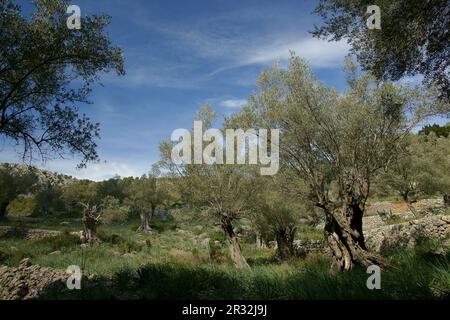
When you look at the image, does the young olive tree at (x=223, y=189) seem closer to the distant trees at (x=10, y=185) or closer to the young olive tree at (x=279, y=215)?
the young olive tree at (x=279, y=215)

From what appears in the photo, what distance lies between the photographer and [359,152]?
14977 millimetres

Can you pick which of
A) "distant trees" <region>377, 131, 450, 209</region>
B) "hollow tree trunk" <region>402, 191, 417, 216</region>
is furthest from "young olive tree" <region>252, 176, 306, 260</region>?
"distant trees" <region>377, 131, 450, 209</region>

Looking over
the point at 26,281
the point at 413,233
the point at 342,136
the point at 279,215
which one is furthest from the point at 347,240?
the point at 279,215

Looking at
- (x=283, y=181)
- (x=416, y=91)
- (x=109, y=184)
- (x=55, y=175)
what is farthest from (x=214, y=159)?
(x=55, y=175)

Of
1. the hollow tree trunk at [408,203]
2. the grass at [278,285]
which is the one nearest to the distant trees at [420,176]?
the hollow tree trunk at [408,203]

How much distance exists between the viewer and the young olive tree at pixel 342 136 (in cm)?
1479

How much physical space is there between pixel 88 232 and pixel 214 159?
15017 millimetres

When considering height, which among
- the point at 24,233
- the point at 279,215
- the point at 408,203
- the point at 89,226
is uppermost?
the point at 408,203

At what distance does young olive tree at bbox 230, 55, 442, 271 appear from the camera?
14789 mm

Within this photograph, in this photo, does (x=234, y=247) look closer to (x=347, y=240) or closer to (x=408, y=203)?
(x=347, y=240)

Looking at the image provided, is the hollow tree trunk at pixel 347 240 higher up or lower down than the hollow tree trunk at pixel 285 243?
higher up

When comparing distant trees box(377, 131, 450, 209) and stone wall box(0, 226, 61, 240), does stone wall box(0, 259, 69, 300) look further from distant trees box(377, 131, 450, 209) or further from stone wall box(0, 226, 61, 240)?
distant trees box(377, 131, 450, 209)

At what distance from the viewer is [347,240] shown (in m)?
14.7

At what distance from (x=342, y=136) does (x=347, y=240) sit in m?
4.04
